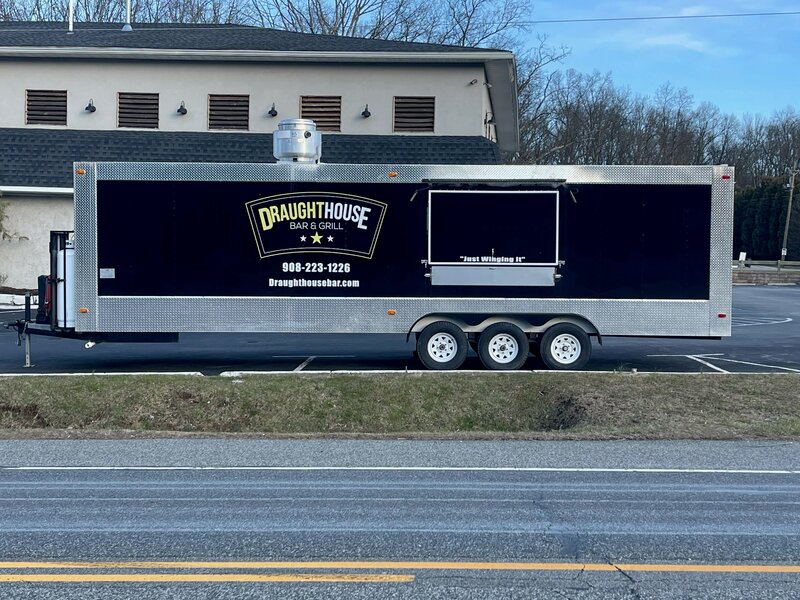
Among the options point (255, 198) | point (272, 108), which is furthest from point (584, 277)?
point (272, 108)

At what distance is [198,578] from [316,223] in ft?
32.5

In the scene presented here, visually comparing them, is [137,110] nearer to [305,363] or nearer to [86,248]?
[86,248]

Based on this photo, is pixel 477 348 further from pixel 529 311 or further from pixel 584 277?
pixel 584 277

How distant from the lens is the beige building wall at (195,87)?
26953mm

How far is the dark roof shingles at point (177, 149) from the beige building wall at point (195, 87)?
18.6 inches

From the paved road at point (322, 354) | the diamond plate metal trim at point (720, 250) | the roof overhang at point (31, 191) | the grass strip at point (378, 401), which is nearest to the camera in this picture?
the grass strip at point (378, 401)

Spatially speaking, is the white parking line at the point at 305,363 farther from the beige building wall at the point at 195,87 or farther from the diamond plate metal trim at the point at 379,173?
the beige building wall at the point at 195,87

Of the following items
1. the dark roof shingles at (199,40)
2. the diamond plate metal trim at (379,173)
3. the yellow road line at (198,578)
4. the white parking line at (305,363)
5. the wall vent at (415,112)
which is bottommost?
the yellow road line at (198,578)

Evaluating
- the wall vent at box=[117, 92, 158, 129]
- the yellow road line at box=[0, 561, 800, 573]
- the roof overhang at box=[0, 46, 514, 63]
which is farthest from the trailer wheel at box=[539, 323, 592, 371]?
the wall vent at box=[117, 92, 158, 129]

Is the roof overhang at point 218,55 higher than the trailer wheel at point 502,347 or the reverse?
higher

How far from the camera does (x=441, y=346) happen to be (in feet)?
49.6

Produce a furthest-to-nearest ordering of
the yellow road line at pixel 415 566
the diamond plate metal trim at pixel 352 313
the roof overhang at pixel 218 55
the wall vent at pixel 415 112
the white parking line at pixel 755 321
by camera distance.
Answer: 1. the wall vent at pixel 415 112
2. the roof overhang at pixel 218 55
3. the white parking line at pixel 755 321
4. the diamond plate metal trim at pixel 352 313
5. the yellow road line at pixel 415 566

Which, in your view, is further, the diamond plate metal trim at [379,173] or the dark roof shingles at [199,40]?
the dark roof shingles at [199,40]

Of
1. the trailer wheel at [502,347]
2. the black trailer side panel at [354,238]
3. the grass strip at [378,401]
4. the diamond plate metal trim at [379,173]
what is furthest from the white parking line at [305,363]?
the diamond plate metal trim at [379,173]
